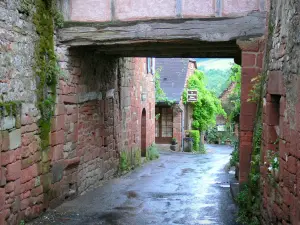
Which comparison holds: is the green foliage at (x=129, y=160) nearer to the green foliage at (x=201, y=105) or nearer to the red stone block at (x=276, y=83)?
the red stone block at (x=276, y=83)

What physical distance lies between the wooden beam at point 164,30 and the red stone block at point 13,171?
2436mm

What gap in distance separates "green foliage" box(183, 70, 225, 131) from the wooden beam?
54.2ft

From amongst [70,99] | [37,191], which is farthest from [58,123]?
[37,191]

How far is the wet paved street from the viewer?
6496mm

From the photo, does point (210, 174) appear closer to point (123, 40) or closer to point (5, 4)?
point (123, 40)

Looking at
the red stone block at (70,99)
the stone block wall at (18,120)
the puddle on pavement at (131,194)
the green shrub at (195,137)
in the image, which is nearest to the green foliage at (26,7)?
the stone block wall at (18,120)

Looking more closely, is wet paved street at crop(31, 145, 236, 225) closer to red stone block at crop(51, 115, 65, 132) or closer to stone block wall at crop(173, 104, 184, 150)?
red stone block at crop(51, 115, 65, 132)

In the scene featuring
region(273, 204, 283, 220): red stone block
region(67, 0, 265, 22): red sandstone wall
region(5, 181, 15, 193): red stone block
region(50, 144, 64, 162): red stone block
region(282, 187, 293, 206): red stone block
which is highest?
region(67, 0, 265, 22): red sandstone wall

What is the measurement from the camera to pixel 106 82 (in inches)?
392

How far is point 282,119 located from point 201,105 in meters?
19.5

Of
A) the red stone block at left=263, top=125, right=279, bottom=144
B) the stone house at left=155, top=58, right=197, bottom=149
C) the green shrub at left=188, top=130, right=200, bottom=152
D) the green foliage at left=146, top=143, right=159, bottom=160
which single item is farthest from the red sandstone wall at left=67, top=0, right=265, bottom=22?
the green shrub at left=188, top=130, right=200, bottom=152

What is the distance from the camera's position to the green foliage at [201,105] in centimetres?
2380

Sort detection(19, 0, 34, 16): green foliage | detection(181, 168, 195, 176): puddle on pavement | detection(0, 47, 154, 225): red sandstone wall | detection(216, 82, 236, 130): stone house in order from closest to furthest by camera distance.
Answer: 1. detection(0, 47, 154, 225): red sandstone wall
2. detection(19, 0, 34, 16): green foliage
3. detection(181, 168, 195, 176): puddle on pavement
4. detection(216, 82, 236, 130): stone house

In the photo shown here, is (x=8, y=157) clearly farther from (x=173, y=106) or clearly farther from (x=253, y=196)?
(x=173, y=106)
